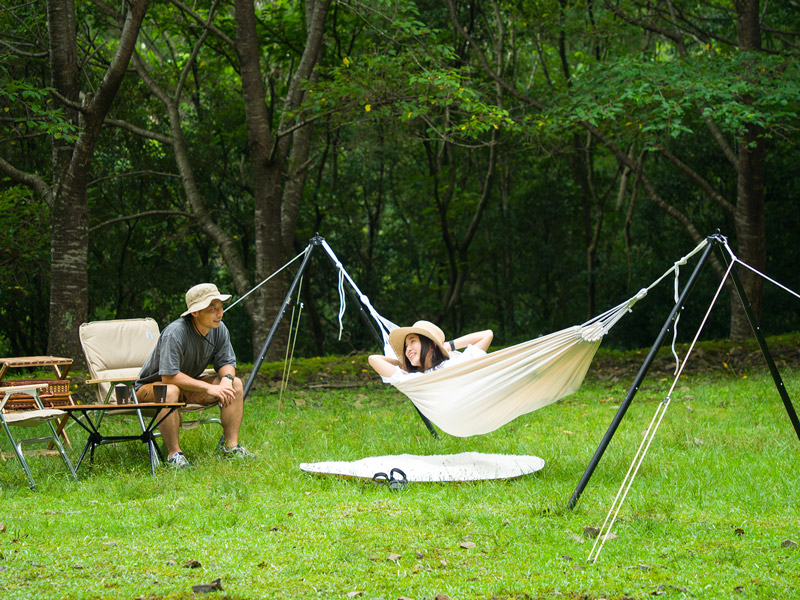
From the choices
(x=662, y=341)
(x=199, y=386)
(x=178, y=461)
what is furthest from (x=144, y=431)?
(x=662, y=341)

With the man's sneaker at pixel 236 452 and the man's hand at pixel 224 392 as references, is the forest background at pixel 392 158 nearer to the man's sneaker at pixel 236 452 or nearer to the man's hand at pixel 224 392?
the man's hand at pixel 224 392

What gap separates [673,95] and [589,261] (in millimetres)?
4720

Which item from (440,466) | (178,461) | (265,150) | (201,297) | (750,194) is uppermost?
(265,150)

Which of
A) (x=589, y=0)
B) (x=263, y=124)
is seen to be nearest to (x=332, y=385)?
(x=263, y=124)

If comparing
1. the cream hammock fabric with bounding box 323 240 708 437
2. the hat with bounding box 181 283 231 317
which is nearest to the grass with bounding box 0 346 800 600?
the cream hammock fabric with bounding box 323 240 708 437

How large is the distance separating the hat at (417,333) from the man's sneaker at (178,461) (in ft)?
4.55

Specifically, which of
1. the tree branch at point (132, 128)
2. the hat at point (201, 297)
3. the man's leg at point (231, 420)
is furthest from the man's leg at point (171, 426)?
the tree branch at point (132, 128)

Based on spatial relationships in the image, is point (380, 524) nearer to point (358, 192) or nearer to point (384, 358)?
point (384, 358)

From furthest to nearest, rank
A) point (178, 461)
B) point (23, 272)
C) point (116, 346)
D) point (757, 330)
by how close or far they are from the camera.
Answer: point (23, 272) → point (116, 346) → point (178, 461) → point (757, 330)

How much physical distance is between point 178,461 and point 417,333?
1534 mm

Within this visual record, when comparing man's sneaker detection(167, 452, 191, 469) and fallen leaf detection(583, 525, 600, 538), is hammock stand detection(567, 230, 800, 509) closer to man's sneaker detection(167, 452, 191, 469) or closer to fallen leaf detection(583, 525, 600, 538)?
fallen leaf detection(583, 525, 600, 538)

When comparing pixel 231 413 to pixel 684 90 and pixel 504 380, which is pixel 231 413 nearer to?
pixel 504 380

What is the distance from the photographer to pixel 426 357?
4746 millimetres

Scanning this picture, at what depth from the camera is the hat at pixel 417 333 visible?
4702 millimetres
